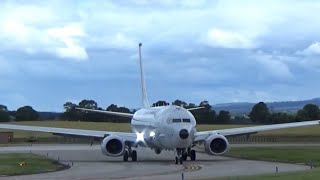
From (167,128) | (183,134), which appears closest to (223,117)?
(167,128)

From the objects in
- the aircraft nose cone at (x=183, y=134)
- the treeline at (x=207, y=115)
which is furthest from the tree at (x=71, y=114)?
the aircraft nose cone at (x=183, y=134)

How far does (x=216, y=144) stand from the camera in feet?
167

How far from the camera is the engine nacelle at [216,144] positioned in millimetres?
50438

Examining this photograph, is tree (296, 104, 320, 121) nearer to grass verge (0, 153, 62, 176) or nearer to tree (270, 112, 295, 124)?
tree (270, 112, 295, 124)

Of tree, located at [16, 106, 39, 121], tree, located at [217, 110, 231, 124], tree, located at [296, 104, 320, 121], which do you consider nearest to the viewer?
tree, located at [296, 104, 320, 121]

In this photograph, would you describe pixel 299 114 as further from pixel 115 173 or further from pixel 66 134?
pixel 115 173

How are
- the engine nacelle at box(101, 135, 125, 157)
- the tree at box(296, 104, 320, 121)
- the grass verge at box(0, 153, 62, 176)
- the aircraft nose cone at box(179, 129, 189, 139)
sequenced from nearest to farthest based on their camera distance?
the grass verge at box(0, 153, 62, 176) → the aircraft nose cone at box(179, 129, 189, 139) → the engine nacelle at box(101, 135, 125, 157) → the tree at box(296, 104, 320, 121)

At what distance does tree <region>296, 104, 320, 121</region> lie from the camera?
154 m

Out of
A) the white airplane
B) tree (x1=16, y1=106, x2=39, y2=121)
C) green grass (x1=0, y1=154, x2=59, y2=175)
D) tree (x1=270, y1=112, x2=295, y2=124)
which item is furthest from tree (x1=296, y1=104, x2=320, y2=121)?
green grass (x1=0, y1=154, x2=59, y2=175)

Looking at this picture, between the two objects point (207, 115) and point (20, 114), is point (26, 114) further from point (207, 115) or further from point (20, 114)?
point (207, 115)

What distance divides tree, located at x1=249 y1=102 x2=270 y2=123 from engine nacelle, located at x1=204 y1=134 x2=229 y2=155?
12181cm

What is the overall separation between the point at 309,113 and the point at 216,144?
370 ft

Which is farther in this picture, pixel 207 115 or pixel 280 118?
pixel 207 115

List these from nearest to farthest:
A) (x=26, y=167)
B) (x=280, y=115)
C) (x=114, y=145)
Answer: (x=26, y=167), (x=114, y=145), (x=280, y=115)
